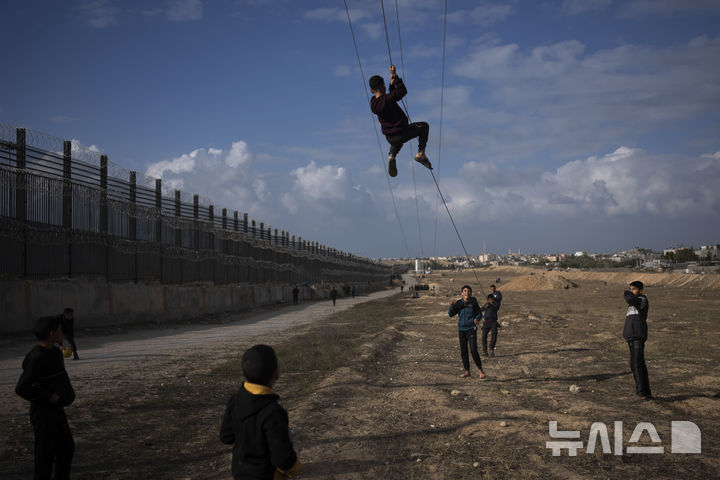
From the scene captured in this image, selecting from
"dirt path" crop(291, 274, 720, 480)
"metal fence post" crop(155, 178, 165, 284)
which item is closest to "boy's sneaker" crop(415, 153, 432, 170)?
"dirt path" crop(291, 274, 720, 480)

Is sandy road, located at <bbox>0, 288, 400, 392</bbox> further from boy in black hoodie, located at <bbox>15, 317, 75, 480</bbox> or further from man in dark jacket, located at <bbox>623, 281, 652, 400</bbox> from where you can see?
man in dark jacket, located at <bbox>623, 281, 652, 400</bbox>

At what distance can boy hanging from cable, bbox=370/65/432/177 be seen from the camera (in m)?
7.80

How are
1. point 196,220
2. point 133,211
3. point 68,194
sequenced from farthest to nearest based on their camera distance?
1. point 196,220
2. point 133,211
3. point 68,194

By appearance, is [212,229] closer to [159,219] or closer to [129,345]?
[159,219]

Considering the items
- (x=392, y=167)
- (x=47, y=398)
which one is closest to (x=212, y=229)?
(x=392, y=167)

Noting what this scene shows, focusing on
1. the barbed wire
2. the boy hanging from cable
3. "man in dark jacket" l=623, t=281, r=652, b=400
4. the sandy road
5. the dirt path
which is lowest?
the dirt path

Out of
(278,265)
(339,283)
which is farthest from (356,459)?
(339,283)

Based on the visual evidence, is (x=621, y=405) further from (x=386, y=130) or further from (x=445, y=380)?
(x=386, y=130)

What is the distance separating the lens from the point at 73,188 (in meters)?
20.5

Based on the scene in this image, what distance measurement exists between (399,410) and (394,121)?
4968 mm

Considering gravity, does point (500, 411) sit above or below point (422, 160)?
below

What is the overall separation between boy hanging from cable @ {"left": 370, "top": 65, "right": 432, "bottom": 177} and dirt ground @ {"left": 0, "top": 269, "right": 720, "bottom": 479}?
4.29 metres

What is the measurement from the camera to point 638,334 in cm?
945

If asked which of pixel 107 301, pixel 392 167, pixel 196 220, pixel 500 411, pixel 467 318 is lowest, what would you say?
pixel 500 411
